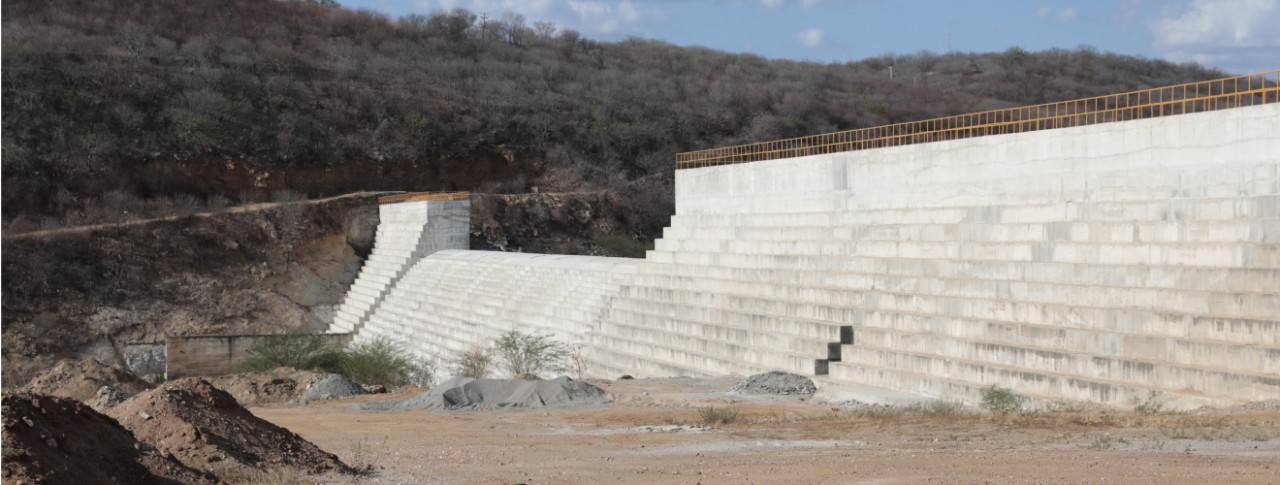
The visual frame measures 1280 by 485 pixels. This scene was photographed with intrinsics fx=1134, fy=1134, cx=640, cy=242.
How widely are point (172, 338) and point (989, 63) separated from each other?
69.2m

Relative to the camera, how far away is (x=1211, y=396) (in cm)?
1083

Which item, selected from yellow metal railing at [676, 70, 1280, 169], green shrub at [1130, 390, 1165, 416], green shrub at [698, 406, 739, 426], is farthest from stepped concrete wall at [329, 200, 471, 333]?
green shrub at [1130, 390, 1165, 416]

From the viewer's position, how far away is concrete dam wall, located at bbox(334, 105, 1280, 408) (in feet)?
37.9

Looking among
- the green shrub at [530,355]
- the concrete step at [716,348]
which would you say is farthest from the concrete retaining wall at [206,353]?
the concrete step at [716,348]

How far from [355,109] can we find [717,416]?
129 ft

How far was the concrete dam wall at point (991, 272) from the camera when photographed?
1155 centimetres

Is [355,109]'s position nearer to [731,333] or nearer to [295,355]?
[295,355]

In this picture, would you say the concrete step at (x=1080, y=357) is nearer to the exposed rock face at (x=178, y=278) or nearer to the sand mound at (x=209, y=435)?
the sand mound at (x=209, y=435)

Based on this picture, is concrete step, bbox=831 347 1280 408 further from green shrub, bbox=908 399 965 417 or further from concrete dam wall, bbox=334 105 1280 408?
green shrub, bbox=908 399 965 417

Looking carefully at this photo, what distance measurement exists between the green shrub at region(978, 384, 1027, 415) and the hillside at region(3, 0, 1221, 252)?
95.8ft

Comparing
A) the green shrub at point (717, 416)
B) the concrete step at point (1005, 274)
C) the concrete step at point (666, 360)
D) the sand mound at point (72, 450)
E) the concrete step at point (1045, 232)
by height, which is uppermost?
the concrete step at point (1045, 232)

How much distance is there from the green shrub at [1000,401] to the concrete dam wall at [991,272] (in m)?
0.38

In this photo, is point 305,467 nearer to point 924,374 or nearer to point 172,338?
point 924,374

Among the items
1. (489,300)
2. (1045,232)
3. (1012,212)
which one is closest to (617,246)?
(489,300)
